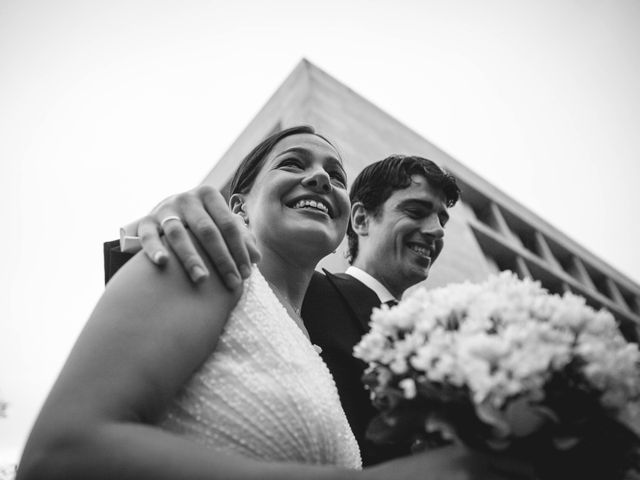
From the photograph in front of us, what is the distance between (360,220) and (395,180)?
0.59 m

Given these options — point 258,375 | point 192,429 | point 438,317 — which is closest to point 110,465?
point 192,429

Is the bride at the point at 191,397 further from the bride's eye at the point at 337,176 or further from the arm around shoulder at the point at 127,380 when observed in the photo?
the bride's eye at the point at 337,176

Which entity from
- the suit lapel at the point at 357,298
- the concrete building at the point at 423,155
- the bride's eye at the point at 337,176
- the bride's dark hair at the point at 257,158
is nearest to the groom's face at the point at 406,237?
the suit lapel at the point at 357,298

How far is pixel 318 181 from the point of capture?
2.50 meters

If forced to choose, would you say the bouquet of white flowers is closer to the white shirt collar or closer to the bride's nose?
the bride's nose

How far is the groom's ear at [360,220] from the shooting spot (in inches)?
191

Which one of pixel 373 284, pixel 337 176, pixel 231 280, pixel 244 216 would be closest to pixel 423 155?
pixel 373 284

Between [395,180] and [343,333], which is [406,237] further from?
[343,333]

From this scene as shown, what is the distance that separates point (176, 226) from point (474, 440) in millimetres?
1114

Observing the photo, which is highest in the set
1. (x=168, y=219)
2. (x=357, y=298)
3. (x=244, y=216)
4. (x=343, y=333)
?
(x=244, y=216)

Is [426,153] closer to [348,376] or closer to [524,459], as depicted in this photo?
[348,376]

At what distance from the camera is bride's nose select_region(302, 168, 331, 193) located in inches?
98.4

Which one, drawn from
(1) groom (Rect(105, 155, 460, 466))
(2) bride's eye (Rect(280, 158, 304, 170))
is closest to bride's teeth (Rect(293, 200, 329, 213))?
(2) bride's eye (Rect(280, 158, 304, 170))

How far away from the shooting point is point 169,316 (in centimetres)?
125
